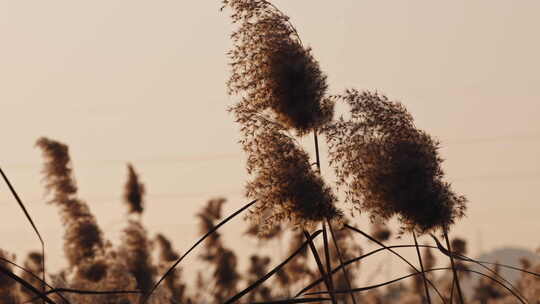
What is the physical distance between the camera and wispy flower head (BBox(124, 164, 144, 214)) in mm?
13203

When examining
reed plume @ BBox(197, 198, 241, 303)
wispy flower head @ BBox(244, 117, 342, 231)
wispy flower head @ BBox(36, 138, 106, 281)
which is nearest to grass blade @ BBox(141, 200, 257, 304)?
wispy flower head @ BBox(244, 117, 342, 231)

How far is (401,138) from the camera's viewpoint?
4.55m

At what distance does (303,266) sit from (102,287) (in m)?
5.91

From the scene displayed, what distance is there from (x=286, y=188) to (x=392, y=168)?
0.53 meters

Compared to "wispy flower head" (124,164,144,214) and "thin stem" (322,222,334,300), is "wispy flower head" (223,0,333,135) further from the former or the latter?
"wispy flower head" (124,164,144,214)

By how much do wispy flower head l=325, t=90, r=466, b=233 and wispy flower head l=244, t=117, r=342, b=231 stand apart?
0.19 metres

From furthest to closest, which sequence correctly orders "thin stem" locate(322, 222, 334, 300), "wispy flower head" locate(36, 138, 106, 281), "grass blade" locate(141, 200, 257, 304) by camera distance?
"wispy flower head" locate(36, 138, 106, 281), "thin stem" locate(322, 222, 334, 300), "grass blade" locate(141, 200, 257, 304)

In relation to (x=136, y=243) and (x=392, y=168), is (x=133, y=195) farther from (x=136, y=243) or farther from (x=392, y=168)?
(x=392, y=168)

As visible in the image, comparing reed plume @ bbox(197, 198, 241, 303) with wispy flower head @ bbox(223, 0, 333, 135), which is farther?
reed plume @ bbox(197, 198, 241, 303)

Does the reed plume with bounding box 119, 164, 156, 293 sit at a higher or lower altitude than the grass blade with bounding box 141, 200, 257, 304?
higher

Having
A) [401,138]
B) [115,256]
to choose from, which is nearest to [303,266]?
[115,256]

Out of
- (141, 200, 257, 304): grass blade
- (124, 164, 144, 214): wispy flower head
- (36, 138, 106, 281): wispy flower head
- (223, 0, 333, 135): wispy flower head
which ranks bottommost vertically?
(141, 200, 257, 304): grass blade

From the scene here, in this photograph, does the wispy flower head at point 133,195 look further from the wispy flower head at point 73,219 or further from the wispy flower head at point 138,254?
the wispy flower head at point 73,219

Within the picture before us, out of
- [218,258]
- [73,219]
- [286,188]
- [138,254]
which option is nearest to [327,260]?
[286,188]
